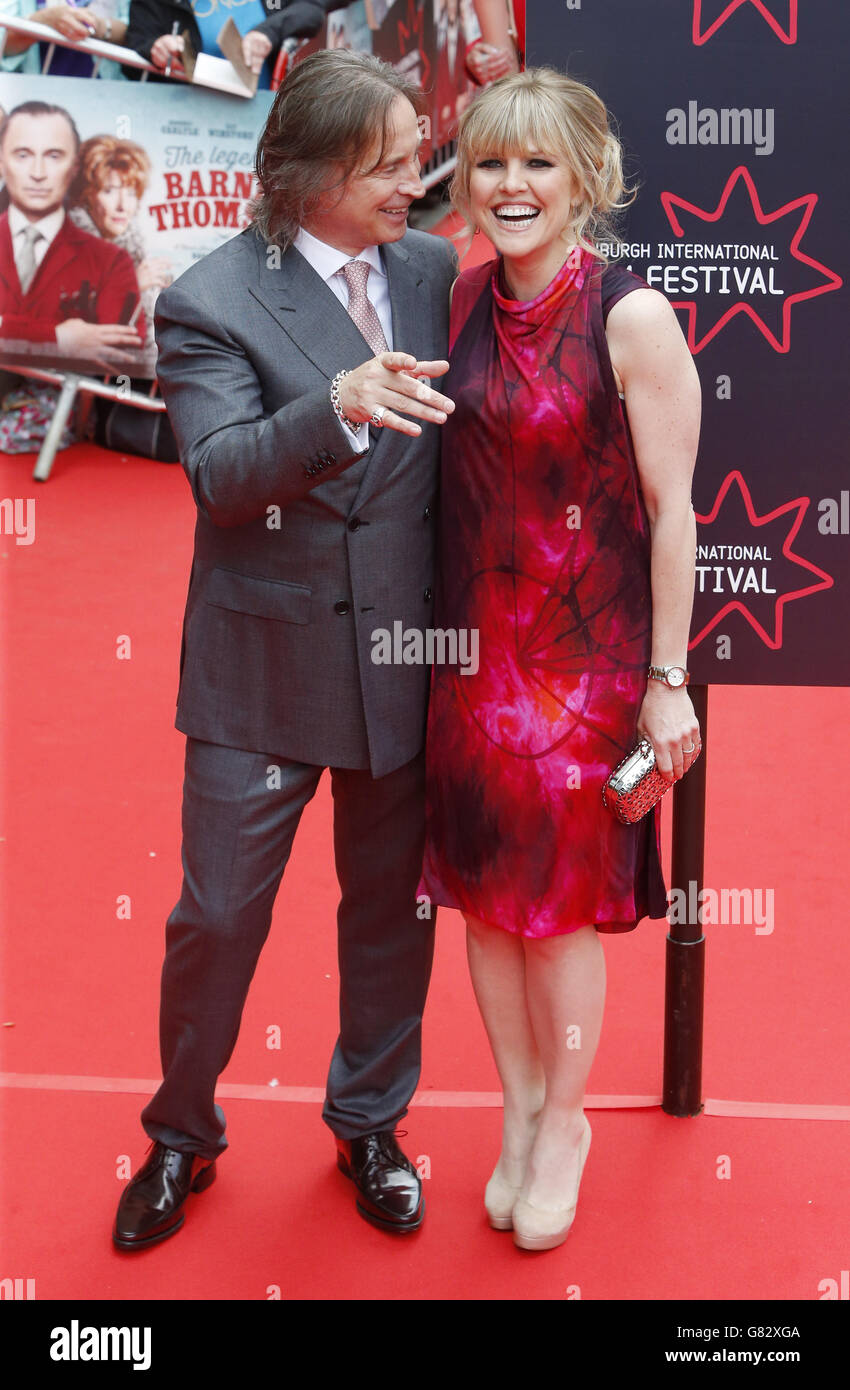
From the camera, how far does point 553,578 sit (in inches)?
86.3

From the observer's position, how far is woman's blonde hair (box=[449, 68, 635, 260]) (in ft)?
6.73

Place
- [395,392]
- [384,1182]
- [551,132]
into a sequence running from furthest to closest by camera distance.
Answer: [384,1182], [551,132], [395,392]

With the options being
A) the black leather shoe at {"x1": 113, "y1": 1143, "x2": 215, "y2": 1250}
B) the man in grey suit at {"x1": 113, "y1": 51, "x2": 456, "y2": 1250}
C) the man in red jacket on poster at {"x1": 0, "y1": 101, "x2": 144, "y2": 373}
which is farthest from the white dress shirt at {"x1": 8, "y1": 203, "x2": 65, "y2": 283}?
the black leather shoe at {"x1": 113, "y1": 1143, "x2": 215, "y2": 1250}

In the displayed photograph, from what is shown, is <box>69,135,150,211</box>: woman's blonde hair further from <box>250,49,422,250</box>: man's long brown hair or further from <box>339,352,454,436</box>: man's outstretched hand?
<box>339,352,454,436</box>: man's outstretched hand

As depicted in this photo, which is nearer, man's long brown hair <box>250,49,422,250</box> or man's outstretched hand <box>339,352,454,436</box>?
man's outstretched hand <box>339,352,454,436</box>

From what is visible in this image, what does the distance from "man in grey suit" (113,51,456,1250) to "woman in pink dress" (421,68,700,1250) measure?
9cm

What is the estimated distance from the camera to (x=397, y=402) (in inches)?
76.4

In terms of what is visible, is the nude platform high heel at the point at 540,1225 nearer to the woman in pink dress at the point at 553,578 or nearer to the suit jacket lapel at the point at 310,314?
the woman in pink dress at the point at 553,578

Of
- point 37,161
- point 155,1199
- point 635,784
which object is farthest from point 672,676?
point 37,161

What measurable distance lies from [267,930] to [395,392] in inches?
36.3

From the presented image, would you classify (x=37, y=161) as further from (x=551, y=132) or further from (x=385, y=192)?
(x=551, y=132)

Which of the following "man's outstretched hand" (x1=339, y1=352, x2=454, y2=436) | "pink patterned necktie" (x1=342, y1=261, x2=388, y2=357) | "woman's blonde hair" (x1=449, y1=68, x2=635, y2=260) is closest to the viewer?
"man's outstretched hand" (x1=339, y1=352, x2=454, y2=436)

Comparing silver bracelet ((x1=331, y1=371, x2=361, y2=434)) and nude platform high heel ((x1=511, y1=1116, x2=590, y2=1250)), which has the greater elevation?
silver bracelet ((x1=331, y1=371, x2=361, y2=434))

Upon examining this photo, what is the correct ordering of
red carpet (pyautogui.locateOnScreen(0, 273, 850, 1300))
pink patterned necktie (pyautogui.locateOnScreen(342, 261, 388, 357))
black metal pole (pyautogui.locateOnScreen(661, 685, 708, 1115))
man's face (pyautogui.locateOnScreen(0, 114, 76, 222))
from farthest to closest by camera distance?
man's face (pyautogui.locateOnScreen(0, 114, 76, 222)) < black metal pole (pyautogui.locateOnScreen(661, 685, 708, 1115)) < red carpet (pyautogui.locateOnScreen(0, 273, 850, 1300)) < pink patterned necktie (pyautogui.locateOnScreen(342, 261, 388, 357))
